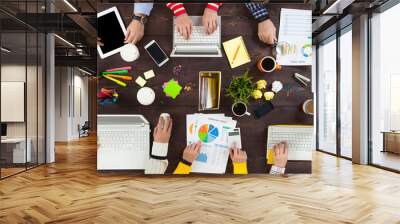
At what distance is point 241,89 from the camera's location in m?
5.36

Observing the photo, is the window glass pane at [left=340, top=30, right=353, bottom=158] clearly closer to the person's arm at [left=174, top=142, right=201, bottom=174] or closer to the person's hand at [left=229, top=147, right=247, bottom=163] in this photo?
the person's hand at [left=229, top=147, right=247, bottom=163]

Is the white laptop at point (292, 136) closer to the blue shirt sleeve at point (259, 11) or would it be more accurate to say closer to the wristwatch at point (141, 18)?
the blue shirt sleeve at point (259, 11)

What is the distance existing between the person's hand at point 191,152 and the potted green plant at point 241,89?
0.88 meters

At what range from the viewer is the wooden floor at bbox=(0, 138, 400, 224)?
3418 mm

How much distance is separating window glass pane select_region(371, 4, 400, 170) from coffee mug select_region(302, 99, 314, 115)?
1735mm

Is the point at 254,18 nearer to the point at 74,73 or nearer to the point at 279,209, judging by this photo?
the point at 279,209

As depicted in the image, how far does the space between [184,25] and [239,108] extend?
59.1 inches

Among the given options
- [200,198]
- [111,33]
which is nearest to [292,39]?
[111,33]

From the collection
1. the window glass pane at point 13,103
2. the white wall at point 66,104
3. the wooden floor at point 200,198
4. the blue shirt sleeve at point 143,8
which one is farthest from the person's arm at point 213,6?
the white wall at point 66,104

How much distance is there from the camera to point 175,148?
5449mm

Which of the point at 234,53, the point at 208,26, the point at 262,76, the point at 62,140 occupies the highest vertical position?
the point at 208,26

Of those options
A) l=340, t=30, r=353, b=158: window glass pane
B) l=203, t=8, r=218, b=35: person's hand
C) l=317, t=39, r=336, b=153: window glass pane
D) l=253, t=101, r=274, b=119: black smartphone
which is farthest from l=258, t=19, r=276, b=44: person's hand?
l=317, t=39, r=336, b=153: window glass pane

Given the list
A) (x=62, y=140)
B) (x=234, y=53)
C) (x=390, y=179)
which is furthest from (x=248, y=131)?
(x=62, y=140)

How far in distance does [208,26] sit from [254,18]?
72 cm
